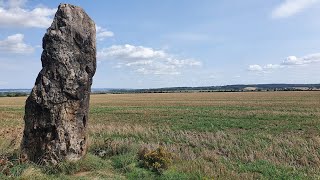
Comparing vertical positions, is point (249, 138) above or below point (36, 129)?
below

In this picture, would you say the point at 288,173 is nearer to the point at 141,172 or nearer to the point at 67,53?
the point at 141,172

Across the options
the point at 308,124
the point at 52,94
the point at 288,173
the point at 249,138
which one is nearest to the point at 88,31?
the point at 52,94

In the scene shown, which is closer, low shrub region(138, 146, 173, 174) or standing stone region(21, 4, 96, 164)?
standing stone region(21, 4, 96, 164)

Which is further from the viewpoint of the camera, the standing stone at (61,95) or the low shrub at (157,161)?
the low shrub at (157,161)

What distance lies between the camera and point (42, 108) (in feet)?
37.1

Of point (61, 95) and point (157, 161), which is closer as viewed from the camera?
point (61, 95)

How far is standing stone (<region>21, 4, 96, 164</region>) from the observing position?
1127 cm

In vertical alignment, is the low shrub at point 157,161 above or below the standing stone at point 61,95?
below

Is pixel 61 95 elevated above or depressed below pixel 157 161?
above

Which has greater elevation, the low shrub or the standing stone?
the standing stone

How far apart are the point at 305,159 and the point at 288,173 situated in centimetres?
280

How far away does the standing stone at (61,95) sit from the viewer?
37.0 ft

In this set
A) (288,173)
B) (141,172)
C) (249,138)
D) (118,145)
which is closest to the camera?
(141,172)

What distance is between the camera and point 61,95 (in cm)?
1135
